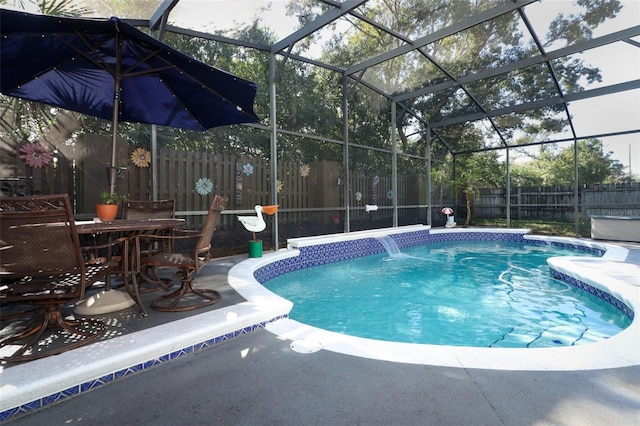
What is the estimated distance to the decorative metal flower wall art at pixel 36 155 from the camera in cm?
329

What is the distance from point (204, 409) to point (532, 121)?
1026 centimetres

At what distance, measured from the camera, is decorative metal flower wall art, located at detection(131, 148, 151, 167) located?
4.19 m

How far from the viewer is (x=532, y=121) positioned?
8492mm

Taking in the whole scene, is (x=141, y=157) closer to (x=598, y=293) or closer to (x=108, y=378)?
(x=108, y=378)

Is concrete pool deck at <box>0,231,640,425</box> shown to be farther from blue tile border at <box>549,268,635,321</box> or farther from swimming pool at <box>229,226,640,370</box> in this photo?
blue tile border at <box>549,268,635,321</box>

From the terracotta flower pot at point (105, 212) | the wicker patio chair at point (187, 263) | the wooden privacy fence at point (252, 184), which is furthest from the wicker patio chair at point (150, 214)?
the wooden privacy fence at point (252, 184)

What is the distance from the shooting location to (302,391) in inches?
56.9

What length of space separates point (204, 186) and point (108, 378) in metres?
3.64

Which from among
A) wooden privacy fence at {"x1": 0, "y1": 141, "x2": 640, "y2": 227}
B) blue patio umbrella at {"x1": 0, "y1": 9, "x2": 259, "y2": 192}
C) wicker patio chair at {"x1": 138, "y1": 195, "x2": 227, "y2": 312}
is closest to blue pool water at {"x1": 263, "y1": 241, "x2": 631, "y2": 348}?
wicker patio chair at {"x1": 138, "y1": 195, "x2": 227, "y2": 312}

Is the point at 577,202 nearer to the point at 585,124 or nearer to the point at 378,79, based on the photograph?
the point at 585,124

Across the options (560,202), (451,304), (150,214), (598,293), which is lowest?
(451,304)

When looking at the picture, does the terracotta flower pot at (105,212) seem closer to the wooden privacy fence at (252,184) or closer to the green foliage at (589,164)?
the wooden privacy fence at (252,184)

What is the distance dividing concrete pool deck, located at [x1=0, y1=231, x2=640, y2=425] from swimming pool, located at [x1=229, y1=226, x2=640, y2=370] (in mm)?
86

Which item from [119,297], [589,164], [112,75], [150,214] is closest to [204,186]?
[150,214]
